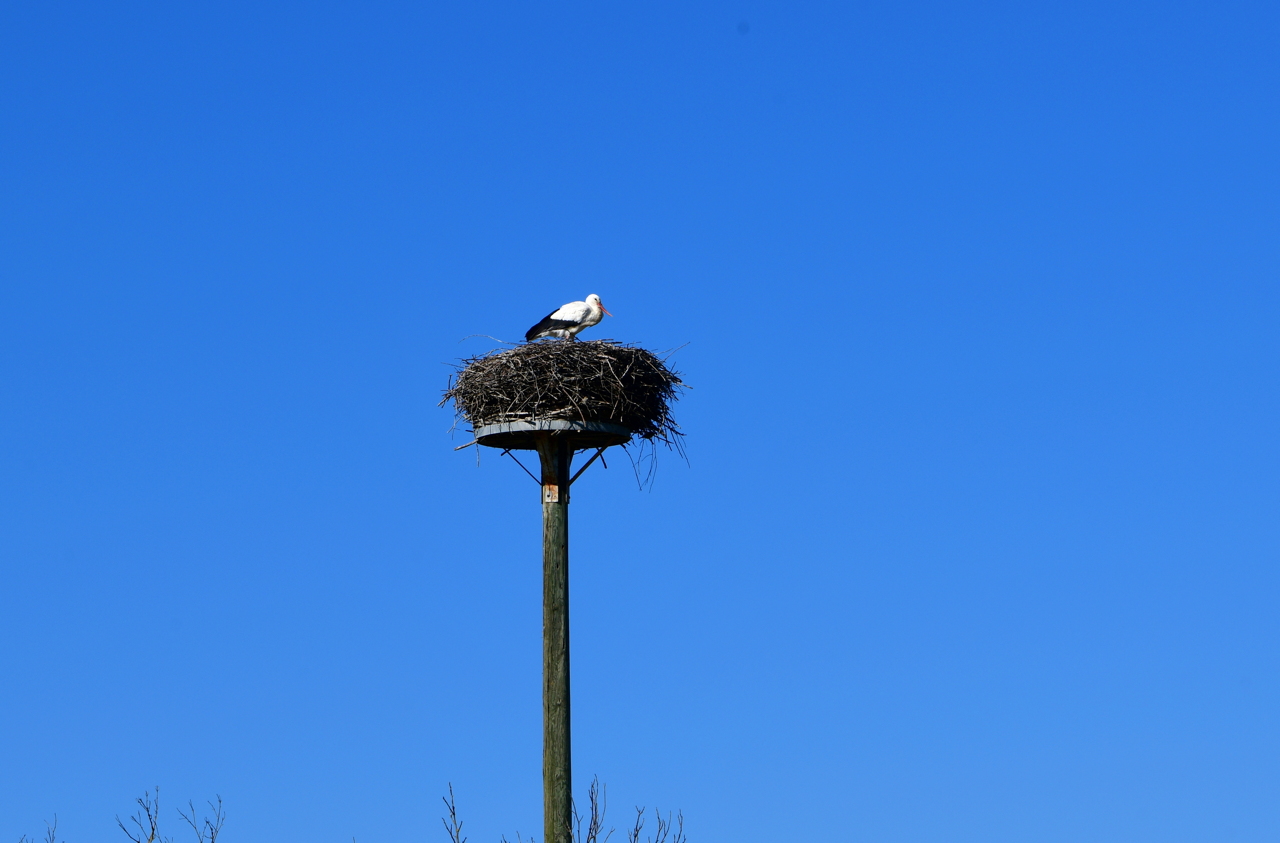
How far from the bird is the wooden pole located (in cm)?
252

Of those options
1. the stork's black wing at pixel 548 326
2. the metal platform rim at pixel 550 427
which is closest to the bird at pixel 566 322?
the stork's black wing at pixel 548 326

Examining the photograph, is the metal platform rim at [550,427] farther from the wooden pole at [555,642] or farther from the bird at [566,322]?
the bird at [566,322]

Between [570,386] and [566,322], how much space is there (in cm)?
283

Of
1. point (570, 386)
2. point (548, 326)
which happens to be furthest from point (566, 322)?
point (570, 386)

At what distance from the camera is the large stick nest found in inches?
466

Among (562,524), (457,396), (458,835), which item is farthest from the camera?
(457,396)

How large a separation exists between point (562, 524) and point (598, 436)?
82cm

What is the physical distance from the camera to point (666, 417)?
12781 millimetres

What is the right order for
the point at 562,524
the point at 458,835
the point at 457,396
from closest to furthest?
1. the point at 458,835
2. the point at 562,524
3. the point at 457,396

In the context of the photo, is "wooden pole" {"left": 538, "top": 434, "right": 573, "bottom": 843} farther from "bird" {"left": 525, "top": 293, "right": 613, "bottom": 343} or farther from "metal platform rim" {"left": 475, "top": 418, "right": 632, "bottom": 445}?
"bird" {"left": 525, "top": 293, "right": 613, "bottom": 343}

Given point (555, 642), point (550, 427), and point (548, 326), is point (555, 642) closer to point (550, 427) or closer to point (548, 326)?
point (550, 427)

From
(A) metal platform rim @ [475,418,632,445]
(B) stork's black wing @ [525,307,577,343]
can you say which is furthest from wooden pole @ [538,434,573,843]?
(B) stork's black wing @ [525,307,577,343]

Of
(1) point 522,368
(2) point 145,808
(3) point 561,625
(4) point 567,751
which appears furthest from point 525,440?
(2) point 145,808

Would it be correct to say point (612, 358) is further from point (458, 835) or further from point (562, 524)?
point (458, 835)
